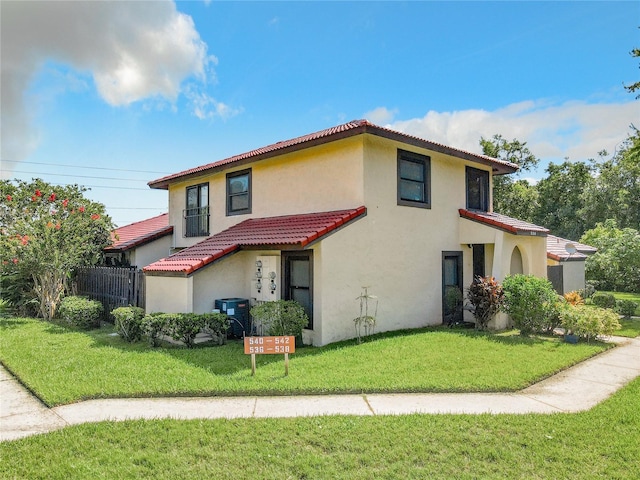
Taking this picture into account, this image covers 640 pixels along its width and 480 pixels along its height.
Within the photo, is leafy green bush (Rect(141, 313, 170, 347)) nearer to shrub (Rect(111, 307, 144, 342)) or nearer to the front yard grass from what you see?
the front yard grass

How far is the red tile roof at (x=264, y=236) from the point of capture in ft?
31.6

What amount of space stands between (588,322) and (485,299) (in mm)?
2416

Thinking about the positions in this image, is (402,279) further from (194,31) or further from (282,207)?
(194,31)

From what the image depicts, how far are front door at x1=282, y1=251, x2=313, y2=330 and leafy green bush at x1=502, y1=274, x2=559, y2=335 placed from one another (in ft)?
17.4

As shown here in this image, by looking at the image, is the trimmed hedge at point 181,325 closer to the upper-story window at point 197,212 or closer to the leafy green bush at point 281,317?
the leafy green bush at point 281,317

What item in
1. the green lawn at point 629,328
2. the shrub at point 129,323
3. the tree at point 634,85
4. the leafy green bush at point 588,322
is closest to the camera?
the leafy green bush at point 588,322

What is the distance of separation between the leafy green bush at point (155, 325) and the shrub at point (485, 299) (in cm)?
811

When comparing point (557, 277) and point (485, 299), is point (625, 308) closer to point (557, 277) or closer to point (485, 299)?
point (557, 277)

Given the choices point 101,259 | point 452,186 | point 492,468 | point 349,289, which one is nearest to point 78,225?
point 101,259

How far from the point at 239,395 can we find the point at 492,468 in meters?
3.72

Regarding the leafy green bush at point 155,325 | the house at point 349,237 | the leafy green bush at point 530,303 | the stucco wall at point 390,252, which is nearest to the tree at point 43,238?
the house at point 349,237

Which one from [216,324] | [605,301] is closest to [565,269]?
[605,301]

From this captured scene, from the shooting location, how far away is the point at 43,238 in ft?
43.3

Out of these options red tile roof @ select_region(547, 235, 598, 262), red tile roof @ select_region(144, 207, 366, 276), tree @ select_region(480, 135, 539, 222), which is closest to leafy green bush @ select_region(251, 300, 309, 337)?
red tile roof @ select_region(144, 207, 366, 276)
